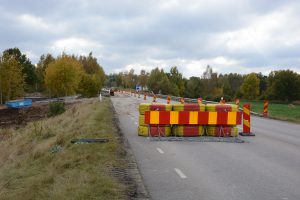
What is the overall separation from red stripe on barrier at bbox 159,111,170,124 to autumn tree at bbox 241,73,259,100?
10892 centimetres

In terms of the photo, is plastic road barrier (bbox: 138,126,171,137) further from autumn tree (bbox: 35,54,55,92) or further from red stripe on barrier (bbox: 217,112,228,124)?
autumn tree (bbox: 35,54,55,92)

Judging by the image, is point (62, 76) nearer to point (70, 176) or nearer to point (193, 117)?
point (193, 117)

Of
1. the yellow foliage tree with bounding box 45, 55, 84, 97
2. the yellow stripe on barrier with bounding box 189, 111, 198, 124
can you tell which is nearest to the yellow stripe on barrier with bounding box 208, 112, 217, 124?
the yellow stripe on barrier with bounding box 189, 111, 198, 124

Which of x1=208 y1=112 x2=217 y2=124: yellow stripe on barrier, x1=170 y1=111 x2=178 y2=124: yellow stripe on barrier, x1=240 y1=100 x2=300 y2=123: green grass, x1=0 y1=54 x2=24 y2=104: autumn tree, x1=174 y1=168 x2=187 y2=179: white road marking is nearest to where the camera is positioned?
x1=174 y1=168 x2=187 y2=179: white road marking

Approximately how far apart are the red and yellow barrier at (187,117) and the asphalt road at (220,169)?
1160 mm

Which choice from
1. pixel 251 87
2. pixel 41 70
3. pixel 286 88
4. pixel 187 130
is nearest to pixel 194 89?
pixel 251 87

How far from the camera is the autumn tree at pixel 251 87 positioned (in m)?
122

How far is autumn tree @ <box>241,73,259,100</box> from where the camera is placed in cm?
12244

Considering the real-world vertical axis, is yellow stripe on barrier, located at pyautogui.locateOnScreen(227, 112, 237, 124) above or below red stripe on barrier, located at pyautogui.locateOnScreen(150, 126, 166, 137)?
above

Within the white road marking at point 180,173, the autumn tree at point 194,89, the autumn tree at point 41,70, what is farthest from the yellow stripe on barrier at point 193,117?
the autumn tree at point 194,89

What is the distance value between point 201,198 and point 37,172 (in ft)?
13.5

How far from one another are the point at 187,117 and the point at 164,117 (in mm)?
874

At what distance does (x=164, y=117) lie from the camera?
1675 cm

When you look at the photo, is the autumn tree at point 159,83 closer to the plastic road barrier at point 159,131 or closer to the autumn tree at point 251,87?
the autumn tree at point 251,87
